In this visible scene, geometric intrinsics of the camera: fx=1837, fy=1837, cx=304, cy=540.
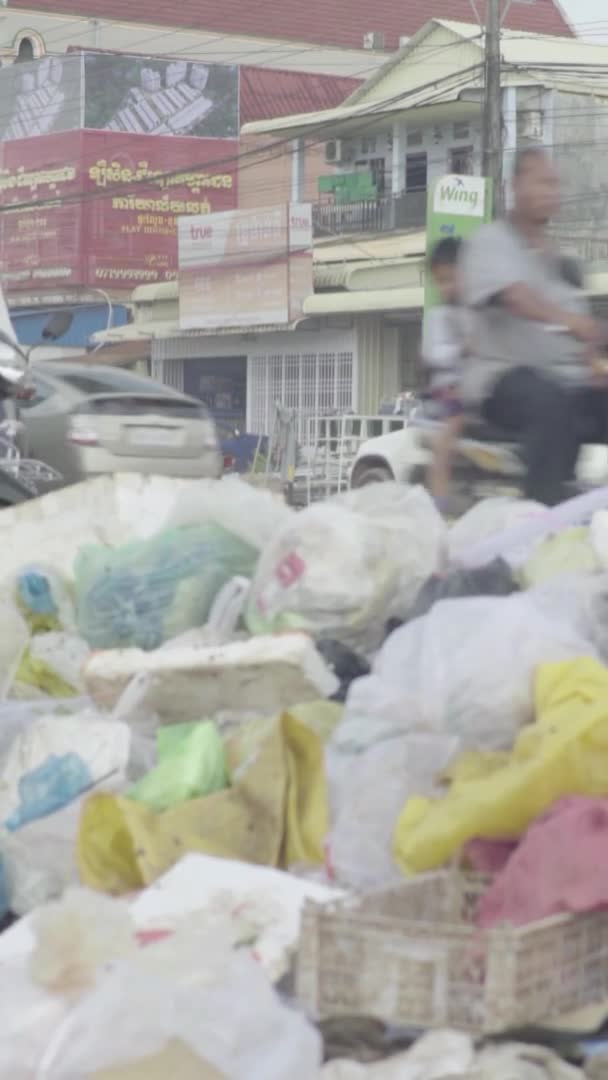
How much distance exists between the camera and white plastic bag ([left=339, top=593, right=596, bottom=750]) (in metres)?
3.70

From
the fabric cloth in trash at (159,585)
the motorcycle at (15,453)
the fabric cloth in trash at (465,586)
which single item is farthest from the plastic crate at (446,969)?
the motorcycle at (15,453)

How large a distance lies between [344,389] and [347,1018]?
29087 mm

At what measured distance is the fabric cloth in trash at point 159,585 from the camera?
4.93 m

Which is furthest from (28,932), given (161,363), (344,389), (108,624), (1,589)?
(161,363)

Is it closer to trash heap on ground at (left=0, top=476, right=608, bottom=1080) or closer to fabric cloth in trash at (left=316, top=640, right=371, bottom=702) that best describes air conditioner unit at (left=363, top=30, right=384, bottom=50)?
trash heap on ground at (left=0, top=476, right=608, bottom=1080)

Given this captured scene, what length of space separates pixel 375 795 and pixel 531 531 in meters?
1.81

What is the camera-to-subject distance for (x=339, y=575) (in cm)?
470

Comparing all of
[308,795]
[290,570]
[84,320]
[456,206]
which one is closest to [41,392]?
[456,206]

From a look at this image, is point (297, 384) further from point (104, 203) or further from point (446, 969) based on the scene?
point (446, 969)

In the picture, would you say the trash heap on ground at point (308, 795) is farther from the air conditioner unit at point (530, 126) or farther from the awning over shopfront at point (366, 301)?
the air conditioner unit at point (530, 126)

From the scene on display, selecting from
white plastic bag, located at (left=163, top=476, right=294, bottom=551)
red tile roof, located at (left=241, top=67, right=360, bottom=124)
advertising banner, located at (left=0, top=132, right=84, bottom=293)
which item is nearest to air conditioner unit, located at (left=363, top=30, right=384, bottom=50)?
red tile roof, located at (left=241, top=67, right=360, bottom=124)

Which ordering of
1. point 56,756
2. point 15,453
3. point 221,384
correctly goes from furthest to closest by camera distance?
point 221,384 → point 15,453 → point 56,756

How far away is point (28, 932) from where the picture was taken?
3176 millimetres

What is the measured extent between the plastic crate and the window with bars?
27.9 m
